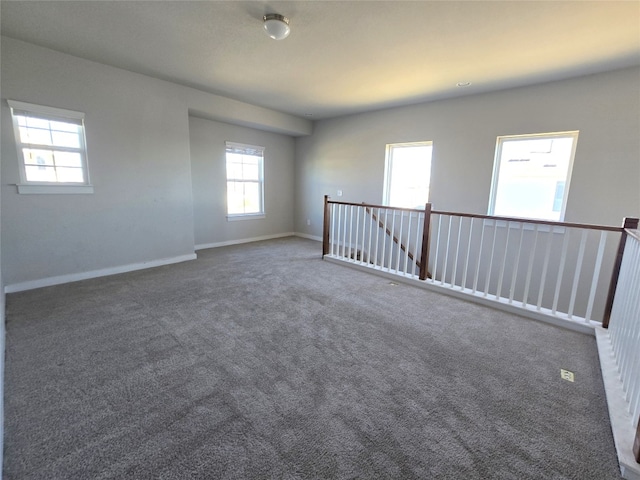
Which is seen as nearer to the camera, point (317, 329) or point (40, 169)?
point (317, 329)

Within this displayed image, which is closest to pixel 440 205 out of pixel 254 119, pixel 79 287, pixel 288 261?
pixel 288 261

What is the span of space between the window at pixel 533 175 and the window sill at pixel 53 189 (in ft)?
18.5

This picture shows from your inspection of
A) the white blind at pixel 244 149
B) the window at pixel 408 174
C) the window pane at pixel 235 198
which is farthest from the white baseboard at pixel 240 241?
the window at pixel 408 174

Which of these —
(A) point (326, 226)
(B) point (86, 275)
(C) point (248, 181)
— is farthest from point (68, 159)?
(A) point (326, 226)

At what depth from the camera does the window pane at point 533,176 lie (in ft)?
12.3

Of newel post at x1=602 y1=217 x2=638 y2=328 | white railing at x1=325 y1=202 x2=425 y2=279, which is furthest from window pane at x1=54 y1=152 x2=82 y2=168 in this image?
newel post at x1=602 y1=217 x2=638 y2=328

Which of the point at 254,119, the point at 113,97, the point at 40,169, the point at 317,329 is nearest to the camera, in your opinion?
the point at 317,329

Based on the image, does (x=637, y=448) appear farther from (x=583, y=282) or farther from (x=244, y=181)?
(x=244, y=181)

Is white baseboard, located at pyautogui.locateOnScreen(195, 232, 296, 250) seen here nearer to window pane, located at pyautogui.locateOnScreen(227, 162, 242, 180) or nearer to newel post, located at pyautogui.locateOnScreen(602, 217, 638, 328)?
window pane, located at pyautogui.locateOnScreen(227, 162, 242, 180)

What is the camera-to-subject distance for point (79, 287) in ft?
11.2

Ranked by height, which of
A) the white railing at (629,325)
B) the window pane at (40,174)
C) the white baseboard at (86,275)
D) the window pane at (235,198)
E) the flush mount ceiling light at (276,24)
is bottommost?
the white baseboard at (86,275)

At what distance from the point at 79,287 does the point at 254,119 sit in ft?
12.4

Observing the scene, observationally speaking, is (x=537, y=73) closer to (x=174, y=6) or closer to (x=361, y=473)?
(x=174, y=6)

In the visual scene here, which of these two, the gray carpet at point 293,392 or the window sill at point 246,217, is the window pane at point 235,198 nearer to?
the window sill at point 246,217
